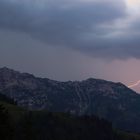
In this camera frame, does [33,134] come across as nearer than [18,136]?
Yes

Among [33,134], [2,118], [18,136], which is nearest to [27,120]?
[33,134]

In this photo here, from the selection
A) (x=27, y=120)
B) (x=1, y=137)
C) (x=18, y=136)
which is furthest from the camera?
(x=18, y=136)

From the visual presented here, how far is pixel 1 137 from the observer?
8506cm

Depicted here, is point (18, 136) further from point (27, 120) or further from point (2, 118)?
point (2, 118)

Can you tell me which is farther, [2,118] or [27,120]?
[27,120]

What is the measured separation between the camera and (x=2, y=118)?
285 ft

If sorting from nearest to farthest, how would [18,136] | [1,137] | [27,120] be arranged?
[1,137] < [27,120] < [18,136]

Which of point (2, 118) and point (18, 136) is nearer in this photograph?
point (2, 118)

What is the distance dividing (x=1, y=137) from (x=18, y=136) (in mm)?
112810

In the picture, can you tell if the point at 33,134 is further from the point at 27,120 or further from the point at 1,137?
the point at 1,137

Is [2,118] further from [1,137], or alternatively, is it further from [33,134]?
[33,134]

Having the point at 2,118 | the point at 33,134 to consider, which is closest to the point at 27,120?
the point at 33,134

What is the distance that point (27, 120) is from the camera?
11569 cm

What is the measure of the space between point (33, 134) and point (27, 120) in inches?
253
